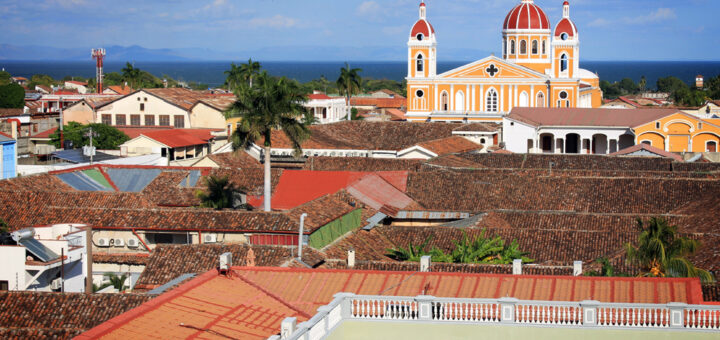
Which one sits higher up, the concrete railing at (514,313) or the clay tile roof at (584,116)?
the clay tile roof at (584,116)

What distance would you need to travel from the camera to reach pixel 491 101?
260 feet

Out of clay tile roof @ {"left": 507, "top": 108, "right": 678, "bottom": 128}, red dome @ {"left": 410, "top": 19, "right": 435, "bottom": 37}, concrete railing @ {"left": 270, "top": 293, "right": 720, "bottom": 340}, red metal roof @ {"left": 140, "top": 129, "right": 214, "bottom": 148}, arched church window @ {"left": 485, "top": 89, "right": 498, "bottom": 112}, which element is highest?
red dome @ {"left": 410, "top": 19, "right": 435, "bottom": 37}

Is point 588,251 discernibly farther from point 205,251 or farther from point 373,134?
point 373,134

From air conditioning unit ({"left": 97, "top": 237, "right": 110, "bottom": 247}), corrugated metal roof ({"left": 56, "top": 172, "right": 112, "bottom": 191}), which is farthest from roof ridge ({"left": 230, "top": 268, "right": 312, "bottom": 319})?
corrugated metal roof ({"left": 56, "top": 172, "right": 112, "bottom": 191})

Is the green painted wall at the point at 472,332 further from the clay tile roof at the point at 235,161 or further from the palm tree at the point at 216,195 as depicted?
the clay tile roof at the point at 235,161

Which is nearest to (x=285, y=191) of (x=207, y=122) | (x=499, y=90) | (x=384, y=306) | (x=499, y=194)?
(x=499, y=194)

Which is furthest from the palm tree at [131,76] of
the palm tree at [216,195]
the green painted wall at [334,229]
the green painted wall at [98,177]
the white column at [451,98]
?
the green painted wall at [334,229]

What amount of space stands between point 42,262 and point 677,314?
13985mm

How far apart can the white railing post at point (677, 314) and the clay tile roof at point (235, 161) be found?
32022 millimetres

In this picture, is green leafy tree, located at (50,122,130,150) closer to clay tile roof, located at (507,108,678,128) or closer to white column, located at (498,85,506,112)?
clay tile roof, located at (507,108,678,128)

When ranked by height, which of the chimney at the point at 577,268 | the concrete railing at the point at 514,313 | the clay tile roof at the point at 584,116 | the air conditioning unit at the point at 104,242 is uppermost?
the clay tile roof at the point at 584,116

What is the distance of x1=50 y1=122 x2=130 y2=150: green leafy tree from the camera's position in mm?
57897

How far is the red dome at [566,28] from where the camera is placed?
8306 cm

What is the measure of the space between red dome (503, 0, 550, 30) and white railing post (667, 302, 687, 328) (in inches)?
2651
